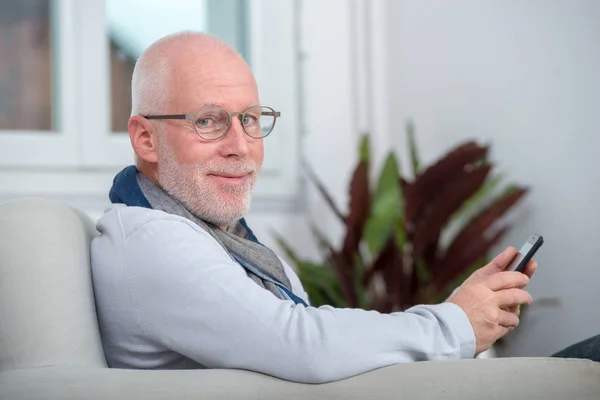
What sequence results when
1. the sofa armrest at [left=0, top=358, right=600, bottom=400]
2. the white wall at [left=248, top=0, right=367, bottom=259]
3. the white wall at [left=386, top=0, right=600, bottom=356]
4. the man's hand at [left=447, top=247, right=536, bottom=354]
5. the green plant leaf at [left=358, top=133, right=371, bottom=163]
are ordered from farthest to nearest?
1. the white wall at [left=248, top=0, right=367, bottom=259]
2. the green plant leaf at [left=358, top=133, right=371, bottom=163]
3. the white wall at [left=386, top=0, right=600, bottom=356]
4. the man's hand at [left=447, top=247, right=536, bottom=354]
5. the sofa armrest at [left=0, top=358, right=600, bottom=400]

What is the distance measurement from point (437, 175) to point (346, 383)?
1846 mm

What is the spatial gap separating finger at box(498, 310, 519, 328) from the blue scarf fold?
0.34 m

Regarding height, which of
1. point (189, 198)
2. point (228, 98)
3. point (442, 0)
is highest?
point (442, 0)

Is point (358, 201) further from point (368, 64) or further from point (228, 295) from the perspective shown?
point (228, 295)

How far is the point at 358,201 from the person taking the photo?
300cm

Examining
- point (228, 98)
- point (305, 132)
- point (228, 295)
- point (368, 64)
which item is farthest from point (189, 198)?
point (368, 64)

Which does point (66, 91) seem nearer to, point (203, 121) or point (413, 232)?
point (413, 232)

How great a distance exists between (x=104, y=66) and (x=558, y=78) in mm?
1545

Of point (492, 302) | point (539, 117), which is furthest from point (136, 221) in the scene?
point (539, 117)

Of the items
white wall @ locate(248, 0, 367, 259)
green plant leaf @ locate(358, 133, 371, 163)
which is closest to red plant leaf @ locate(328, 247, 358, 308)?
green plant leaf @ locate(358, 133, 371, 163)

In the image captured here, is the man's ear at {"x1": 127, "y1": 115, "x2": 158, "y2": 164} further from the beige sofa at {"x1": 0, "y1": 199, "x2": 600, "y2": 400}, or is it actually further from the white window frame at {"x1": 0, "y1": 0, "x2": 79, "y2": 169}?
the white window frame at {"x1": 0, "y1": 0, "x2": 79, "y2": 169}

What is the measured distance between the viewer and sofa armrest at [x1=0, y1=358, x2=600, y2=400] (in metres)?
1.10

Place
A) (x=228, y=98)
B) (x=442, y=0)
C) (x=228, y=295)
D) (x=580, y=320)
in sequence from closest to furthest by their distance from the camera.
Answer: (x=228, y=295) → (x=228, y=98) → (x=580, y=320) → (x=442, y=0)

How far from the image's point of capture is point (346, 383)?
3.67ft
